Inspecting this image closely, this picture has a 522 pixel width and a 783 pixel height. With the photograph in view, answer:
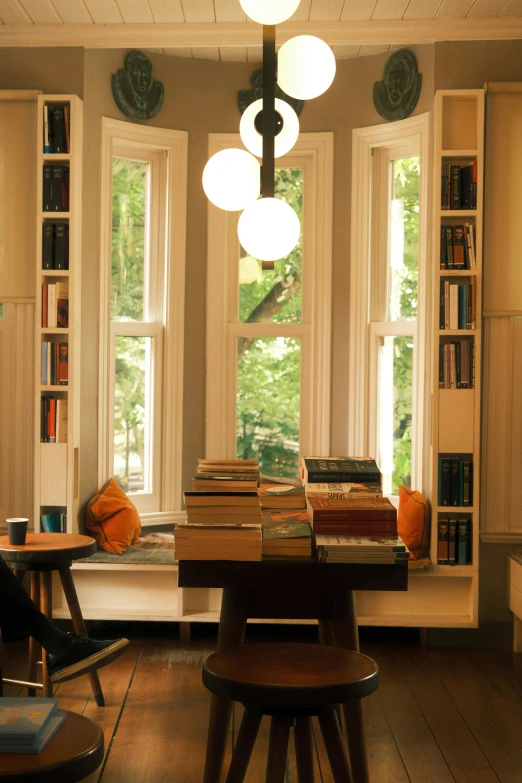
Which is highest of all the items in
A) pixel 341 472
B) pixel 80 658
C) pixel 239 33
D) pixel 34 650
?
pixel 239 33

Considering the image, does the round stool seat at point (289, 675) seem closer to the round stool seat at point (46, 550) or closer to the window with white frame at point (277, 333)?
the round stool seat at point (46, 550)

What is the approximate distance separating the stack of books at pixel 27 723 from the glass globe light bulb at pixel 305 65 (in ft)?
5.63

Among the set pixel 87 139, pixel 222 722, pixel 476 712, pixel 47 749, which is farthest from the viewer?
pixel 87 139

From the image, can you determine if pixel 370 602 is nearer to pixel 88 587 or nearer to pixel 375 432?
pixel 375 432

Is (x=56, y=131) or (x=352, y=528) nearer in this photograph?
(x=352, y=528)

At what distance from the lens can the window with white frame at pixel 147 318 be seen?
491 cm

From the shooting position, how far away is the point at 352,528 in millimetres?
2373

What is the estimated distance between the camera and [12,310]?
14.8ft

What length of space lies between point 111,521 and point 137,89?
2433mm

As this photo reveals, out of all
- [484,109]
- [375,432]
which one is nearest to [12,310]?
[375,432]

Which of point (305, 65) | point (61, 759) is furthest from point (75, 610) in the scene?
point (305, 65)

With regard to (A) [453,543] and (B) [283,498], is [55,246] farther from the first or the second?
(A) [453,543]

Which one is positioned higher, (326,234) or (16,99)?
(16,99)

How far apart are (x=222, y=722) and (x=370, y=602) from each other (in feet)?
7.02
